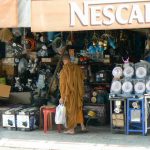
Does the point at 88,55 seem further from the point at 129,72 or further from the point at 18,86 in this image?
the point at 18,86

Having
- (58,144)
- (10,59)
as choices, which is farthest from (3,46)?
Result: (58,144)

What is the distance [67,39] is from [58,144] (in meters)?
3.67

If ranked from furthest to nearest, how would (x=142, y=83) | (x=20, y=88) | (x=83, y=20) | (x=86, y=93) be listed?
(x=20, y=88) → (x=86, y=93) → (x=142, y=83) → (x=83, y=20)

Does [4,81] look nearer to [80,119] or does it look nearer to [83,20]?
[80,119]

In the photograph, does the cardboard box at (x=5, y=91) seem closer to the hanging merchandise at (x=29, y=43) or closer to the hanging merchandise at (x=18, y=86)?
the hanging merchandise at (x=18, y=86)

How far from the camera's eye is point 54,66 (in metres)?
14.4

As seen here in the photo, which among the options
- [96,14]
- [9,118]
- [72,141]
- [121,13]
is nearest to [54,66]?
[9,118]

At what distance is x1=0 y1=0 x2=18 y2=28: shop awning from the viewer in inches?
434

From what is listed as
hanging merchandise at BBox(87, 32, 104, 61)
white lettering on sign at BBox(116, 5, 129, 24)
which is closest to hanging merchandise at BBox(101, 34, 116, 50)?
hanging merchandise at BBox(87, 32, 104, 61)

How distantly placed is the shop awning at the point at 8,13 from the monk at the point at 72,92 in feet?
4.85

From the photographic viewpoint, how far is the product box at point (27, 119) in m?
12.1

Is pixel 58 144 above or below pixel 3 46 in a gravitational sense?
below

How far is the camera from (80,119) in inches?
468

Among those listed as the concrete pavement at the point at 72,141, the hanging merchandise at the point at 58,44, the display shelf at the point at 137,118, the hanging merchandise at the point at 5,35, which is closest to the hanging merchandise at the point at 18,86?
the hanging merchandise at the point at 5,35
